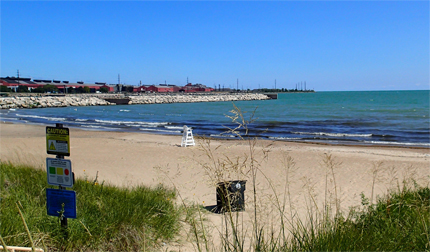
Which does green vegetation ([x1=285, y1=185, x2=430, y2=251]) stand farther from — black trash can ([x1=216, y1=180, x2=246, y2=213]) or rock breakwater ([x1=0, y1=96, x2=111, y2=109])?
rock breakwater ([x1=0, y1=96, x2=111, y2=109])

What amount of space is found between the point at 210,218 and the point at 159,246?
5.44 feet

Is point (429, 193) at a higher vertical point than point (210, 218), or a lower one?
higher

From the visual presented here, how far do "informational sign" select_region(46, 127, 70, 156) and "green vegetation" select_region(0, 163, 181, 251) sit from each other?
0.77 m

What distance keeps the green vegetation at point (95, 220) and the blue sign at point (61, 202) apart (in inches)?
9.9

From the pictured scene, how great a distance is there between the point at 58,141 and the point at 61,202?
701mm

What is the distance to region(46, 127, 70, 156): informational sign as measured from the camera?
383cm

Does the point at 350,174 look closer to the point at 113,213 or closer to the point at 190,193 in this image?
the point at 190,193

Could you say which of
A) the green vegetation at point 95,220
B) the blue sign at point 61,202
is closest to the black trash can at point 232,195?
the green vegetation at point 95,220

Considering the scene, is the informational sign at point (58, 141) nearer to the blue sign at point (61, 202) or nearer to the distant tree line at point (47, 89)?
the blue sign at point (61, 202)

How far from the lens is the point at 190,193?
7.85 meters

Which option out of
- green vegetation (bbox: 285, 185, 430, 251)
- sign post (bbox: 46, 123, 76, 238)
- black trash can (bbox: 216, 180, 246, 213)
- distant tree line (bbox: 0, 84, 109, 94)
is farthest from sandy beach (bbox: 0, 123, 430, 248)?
distant tree line (bbox: 0, 84, 109, 94)

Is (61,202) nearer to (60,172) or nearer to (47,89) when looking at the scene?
(60,172)

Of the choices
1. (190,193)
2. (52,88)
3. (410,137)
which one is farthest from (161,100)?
(190,193)

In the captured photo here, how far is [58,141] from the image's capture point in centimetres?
387
